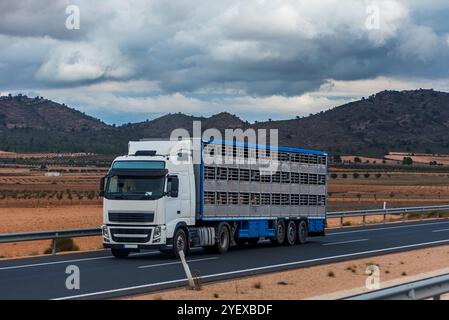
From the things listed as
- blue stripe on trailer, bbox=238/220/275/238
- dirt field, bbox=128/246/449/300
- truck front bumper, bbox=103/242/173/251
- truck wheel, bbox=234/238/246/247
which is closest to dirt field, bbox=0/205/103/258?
truck front bumper, bbox=103/242/173/251

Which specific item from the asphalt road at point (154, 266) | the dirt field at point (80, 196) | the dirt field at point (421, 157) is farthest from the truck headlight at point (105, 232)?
the dirt field at point (421, 157)

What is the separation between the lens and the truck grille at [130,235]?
23766mm

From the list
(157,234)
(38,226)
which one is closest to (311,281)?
(157,234)

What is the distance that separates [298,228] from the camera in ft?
104

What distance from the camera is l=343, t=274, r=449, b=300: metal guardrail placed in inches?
435

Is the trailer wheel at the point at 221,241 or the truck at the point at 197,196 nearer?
the truck at the point at 197,196

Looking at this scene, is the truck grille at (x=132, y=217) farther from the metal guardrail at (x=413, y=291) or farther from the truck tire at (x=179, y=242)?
the metal guardrail at (x=413, y=291)

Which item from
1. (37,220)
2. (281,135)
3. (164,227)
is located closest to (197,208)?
(164,227)

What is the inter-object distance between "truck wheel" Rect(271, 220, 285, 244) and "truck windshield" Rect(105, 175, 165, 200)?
742 cm

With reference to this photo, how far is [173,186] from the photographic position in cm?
2397

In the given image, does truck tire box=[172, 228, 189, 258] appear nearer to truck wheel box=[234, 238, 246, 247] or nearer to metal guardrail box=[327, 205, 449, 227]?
truck wheel box=[234, 238, 246, 247]

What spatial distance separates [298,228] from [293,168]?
2.32 metres

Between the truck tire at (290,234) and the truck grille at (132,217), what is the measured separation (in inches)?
332

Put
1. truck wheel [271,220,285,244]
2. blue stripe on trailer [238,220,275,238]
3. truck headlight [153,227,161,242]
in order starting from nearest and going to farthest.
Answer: truck headlight [153,227,161,242]
blue stripe on trailer [238,220,275,238]
truck wheel [271,220,285,244]
